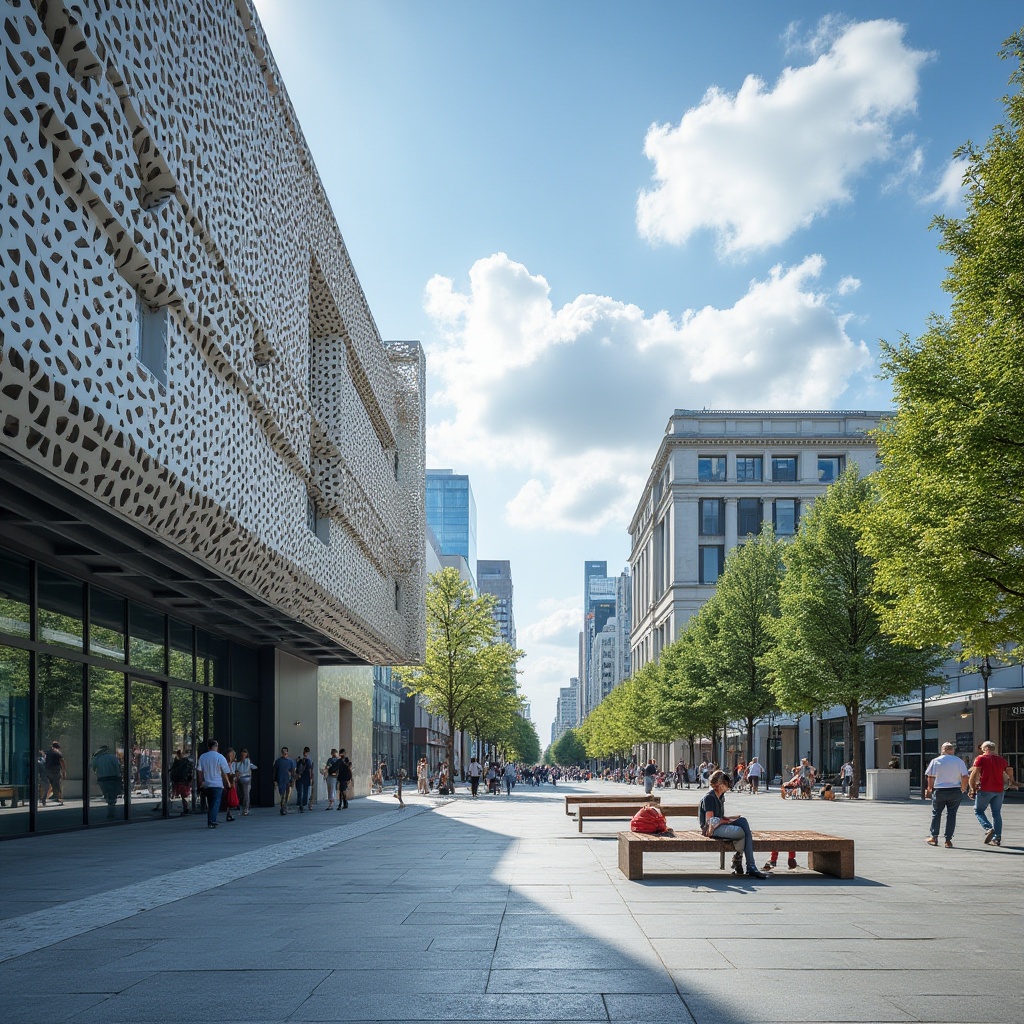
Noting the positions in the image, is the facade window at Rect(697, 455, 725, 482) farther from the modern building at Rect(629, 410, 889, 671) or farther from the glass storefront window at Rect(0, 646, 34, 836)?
the glass storefront window at Rect(0, 646, 34, 836)

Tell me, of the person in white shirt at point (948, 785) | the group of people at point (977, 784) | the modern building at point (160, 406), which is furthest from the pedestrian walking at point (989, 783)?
the modern building at point (160, 406)

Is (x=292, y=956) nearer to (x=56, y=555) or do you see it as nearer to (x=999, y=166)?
(x=56, y=555)

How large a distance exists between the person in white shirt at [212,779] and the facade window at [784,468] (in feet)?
268

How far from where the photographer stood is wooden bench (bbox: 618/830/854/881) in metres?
13.0

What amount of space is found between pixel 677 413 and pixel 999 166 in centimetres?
8063

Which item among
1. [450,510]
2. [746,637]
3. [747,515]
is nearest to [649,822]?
[746,637]

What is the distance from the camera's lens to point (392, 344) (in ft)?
159

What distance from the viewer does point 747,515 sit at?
99.4 meters

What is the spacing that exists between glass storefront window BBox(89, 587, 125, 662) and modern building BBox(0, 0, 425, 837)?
0.07 metres

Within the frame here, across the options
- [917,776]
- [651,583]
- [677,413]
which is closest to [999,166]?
[917,776]

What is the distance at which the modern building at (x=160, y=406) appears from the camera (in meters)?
11.1

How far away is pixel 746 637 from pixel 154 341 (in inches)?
1732

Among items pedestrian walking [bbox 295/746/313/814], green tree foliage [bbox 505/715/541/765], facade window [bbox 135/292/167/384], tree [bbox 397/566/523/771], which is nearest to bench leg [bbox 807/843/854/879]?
facade window [bbox 135/292/167/384]

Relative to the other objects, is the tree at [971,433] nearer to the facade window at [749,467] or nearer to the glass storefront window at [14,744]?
the glass storefront window at [14,744]
